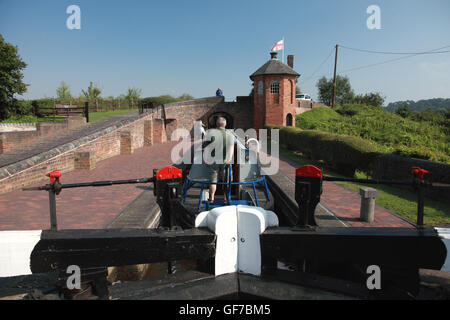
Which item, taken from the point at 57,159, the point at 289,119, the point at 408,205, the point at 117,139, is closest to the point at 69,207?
the point at 57,159

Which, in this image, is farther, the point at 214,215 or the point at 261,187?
the point at 261,187

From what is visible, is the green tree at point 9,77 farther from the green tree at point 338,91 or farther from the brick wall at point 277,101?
the green tree at point 338,91

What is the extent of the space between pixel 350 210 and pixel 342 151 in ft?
18.6

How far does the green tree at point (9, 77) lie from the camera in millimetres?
23891

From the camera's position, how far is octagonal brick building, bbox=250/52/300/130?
28.8 metres

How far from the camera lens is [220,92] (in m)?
34.9

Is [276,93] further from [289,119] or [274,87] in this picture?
[289,119]

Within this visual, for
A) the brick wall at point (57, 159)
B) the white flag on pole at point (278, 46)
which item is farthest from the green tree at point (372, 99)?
the brick wall at point (57, 159)

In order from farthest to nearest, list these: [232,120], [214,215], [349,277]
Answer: [232,120] → [349,277] → [214,215]

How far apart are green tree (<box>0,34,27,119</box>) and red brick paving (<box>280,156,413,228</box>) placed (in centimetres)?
2714

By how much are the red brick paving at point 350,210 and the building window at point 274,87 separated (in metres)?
22.8
